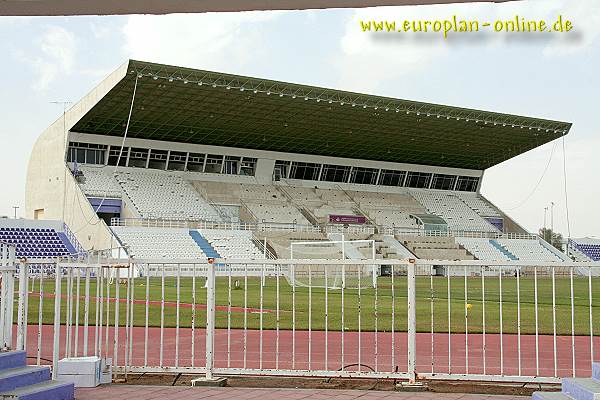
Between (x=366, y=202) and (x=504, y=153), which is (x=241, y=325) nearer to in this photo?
(x=366, y=202)

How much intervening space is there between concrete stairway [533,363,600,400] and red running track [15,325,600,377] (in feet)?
7.41

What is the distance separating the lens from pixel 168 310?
2070 cm

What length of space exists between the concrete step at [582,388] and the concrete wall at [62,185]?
40410 millimetres

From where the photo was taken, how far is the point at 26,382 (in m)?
7.68

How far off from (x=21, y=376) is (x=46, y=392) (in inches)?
12.6

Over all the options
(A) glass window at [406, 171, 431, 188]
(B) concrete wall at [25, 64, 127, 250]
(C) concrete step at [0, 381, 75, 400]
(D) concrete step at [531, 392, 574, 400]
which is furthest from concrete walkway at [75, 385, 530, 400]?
(A) glass window at [406, 171, 431, 188]

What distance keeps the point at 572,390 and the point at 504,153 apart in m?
68.2

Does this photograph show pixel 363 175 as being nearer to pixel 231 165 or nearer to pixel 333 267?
pixel 231 165

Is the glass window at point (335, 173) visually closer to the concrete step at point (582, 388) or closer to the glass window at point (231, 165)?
the glass window at point (231, 165)

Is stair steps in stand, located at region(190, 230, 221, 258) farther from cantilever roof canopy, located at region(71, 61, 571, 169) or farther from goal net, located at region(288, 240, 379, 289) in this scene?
cantilever roof canopy, located at region(71, 61, 571, 169)

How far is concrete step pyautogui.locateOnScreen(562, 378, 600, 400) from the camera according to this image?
624 cm

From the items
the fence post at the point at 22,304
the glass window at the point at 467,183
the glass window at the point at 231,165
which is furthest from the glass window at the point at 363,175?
the fence post at the point at 22,304

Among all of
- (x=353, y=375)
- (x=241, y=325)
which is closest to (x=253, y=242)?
(x=241, y=325)

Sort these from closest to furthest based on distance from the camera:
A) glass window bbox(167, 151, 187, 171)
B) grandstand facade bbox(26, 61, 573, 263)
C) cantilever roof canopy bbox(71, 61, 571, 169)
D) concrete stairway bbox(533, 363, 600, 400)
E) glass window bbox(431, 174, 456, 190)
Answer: concrete stairway bbox(533, 363, 600, 400), cantilever roof canopy bbox(71, 61, 571, 169), grandstand facade bbox(26, 61, 573, 263), glass window bbox(167, 151, 187, 171), glass window bbox(431, 174, 456, 190)
